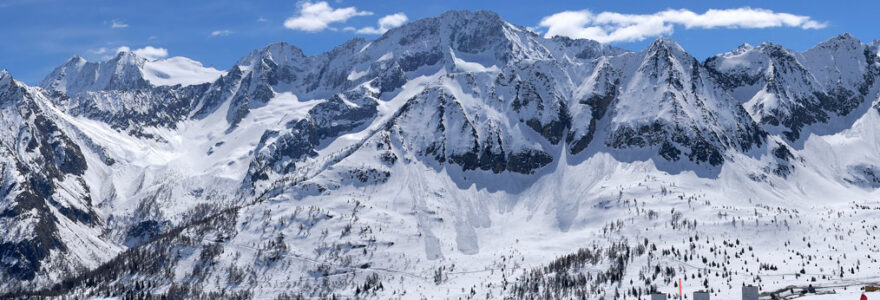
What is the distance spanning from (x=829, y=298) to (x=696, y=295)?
92.1 ft

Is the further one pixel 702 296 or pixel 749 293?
pixel 749 293

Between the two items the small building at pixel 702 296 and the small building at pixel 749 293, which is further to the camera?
the small building at pixel 749 293

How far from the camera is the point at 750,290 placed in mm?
197875

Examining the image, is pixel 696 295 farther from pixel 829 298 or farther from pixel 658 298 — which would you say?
pixel 829 298

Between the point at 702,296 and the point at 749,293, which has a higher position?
the point at 749,293

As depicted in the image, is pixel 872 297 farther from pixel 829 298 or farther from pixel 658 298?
pixel 658 298

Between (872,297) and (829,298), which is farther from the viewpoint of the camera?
(829,298)

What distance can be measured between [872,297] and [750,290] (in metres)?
22.6

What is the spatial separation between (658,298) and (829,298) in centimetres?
3576

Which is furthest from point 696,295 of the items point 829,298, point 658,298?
point 829,298

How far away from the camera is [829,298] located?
199000mm

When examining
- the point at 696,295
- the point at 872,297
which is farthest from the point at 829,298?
the point at 696,295

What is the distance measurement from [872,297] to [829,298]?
532 inches

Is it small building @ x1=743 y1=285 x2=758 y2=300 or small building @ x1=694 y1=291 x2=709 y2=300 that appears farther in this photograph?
small building @ x1=743 y1=285 x2=758 y2=300
